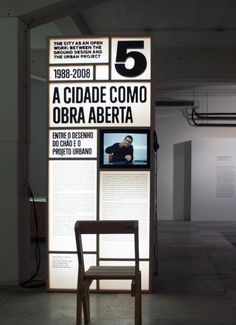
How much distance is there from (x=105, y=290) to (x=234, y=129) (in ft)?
37.1

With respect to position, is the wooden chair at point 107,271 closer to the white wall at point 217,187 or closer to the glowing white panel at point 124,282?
the glowing white panel at point 124,282

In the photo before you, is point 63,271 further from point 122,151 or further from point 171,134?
point 171,134

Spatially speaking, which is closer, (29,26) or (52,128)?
(52,128)

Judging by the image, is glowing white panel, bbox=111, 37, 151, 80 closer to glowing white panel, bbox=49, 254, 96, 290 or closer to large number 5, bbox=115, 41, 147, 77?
large number 5, bbox=115, 41, 147, 77

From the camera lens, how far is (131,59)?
564 cm

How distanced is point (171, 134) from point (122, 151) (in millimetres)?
10897

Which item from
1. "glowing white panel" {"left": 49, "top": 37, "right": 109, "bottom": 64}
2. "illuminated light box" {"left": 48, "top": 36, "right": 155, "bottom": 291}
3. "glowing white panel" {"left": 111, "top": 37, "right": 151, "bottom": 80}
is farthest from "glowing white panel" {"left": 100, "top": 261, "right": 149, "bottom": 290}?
"glowing white panel" {"left": 49, "top": 37, "right": 109, "bottom": 64}

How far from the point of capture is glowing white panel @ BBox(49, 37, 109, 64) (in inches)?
→ 223

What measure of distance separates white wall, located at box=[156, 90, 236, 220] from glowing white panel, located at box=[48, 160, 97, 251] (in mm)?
10423

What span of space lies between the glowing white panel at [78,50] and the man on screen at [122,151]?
3.03ft

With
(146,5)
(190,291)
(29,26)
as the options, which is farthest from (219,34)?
(190,291)

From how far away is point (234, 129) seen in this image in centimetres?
1609

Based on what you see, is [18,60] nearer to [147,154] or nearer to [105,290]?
[147,154]

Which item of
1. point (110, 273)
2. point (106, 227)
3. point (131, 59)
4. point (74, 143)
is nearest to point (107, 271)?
point (110, 273)
